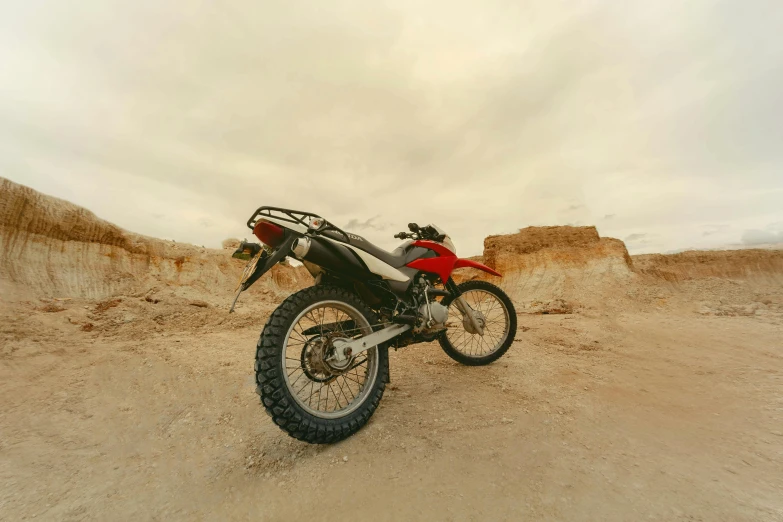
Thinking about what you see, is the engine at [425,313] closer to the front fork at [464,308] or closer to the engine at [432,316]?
the engine at [432,316]

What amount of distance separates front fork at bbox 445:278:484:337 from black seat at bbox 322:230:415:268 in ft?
2.77

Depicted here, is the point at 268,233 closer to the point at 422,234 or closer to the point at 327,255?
the point at 327,255

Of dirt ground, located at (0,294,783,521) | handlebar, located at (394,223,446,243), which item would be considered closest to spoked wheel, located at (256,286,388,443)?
dirt ground, located at (0,294,783,521)

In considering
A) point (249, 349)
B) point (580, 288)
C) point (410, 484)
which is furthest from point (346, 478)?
point (580, 288)

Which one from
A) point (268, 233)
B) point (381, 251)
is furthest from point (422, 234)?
point (268, 233)

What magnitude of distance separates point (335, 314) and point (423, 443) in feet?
4.01

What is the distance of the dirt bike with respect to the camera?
206cm

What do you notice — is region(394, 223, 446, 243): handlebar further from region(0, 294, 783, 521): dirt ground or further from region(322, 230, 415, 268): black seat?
region(0, 294, 783, 521): dirt ground

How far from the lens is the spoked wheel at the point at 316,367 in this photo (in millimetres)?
1991

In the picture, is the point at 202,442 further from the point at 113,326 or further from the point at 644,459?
the point at 113,326

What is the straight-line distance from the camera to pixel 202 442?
2.31 meters

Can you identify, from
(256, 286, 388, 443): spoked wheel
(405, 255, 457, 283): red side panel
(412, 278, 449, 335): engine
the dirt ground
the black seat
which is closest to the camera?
the dirt ground

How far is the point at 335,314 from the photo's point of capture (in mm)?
2730

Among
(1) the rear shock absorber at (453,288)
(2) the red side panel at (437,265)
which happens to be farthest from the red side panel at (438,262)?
(1) the rear shock absorber at (453,288)
